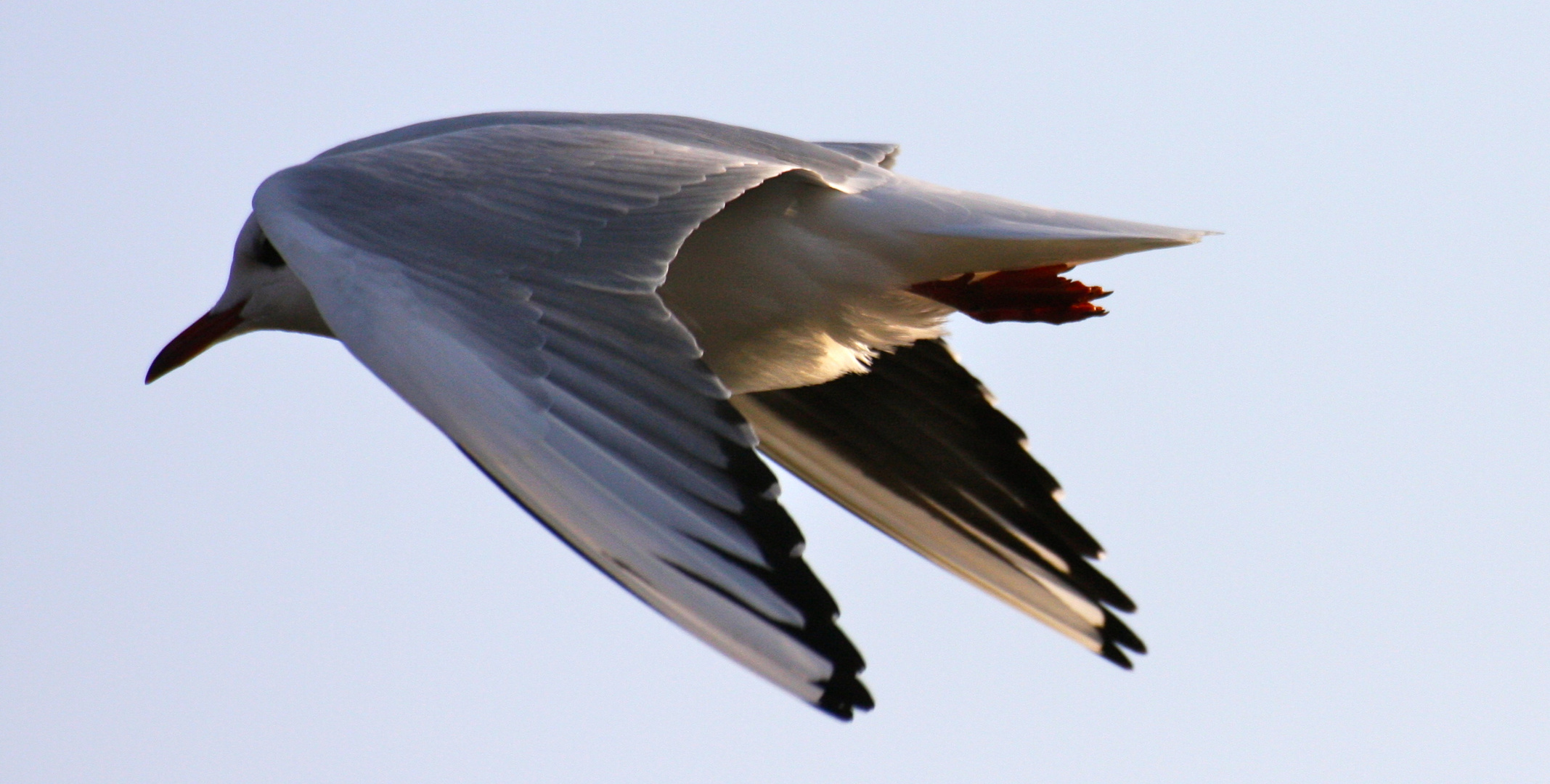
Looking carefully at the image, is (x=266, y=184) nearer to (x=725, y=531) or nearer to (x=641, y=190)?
(x=641, y=190)

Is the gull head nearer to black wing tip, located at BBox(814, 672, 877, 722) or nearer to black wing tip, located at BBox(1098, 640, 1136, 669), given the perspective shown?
black wing tip, located at BBox(1098, 640, 1136, 669)

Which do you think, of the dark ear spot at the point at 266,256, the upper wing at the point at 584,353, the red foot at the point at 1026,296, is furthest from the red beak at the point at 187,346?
the red foot at the point at 1026,296

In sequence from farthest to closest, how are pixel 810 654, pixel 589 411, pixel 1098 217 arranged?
pixel 1098 217, pixel 589 411, pixel 810 654

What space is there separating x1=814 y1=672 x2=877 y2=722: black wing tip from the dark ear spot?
208 cm

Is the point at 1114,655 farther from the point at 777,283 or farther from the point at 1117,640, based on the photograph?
the point at 777,283

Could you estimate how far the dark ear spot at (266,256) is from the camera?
3888 millimetres

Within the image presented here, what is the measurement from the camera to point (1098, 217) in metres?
3.49

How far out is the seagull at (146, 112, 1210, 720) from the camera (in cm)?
238

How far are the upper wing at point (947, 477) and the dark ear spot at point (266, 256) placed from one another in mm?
1006

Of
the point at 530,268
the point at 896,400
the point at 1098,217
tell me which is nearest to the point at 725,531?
the point at 530,268

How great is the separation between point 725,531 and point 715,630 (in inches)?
5.7

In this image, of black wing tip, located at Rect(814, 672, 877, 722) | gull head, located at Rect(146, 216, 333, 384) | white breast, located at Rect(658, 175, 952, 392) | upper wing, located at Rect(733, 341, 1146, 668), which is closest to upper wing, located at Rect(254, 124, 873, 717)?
black wing tip, located at Rect(814, 672, 877, 722)

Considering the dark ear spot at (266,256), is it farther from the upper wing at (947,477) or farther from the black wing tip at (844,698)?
the black wing tip at (844,698)

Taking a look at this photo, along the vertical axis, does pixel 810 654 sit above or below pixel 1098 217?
below
